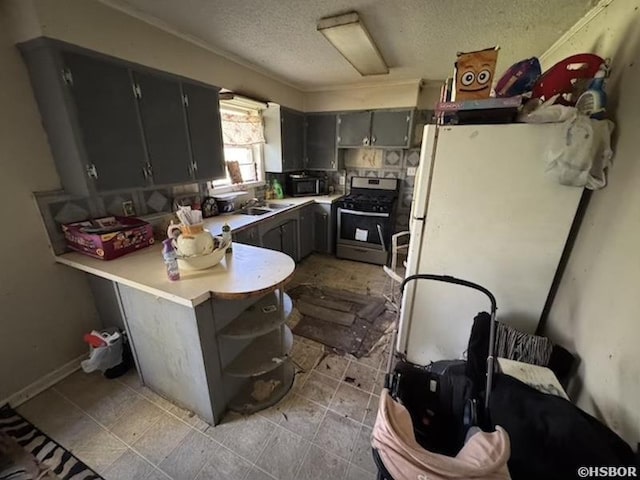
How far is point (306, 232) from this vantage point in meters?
3.72

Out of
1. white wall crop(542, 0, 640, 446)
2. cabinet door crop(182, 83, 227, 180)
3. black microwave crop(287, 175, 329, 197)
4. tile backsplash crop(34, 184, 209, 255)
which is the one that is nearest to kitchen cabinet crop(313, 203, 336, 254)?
black microwave crop(287, 175, 329, 197)

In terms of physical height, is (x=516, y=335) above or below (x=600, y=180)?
below

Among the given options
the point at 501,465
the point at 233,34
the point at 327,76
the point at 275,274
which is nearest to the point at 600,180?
the point at 501,465

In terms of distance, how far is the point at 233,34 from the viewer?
2.06 m

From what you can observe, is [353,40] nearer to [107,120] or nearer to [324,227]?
[107,120]

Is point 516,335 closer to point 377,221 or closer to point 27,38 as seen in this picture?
point 377,221

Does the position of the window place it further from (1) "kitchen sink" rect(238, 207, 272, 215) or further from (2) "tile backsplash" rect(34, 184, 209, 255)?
(2) "tile backsplash" rect(34, 184, 209, 255)

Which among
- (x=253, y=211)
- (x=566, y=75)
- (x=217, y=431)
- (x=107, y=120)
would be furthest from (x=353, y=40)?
(x=217, y=431)

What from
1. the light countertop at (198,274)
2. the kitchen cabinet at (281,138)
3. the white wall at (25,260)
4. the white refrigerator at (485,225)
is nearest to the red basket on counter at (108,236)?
the light countertop at (198,274)

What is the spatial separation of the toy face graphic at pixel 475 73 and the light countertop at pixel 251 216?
198cm

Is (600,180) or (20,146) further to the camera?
(20,146)

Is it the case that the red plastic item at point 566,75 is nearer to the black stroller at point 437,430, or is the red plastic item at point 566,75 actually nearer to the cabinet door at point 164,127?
the black stroller at point 437,430

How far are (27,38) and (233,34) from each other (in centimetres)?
125

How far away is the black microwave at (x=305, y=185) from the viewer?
389cm
